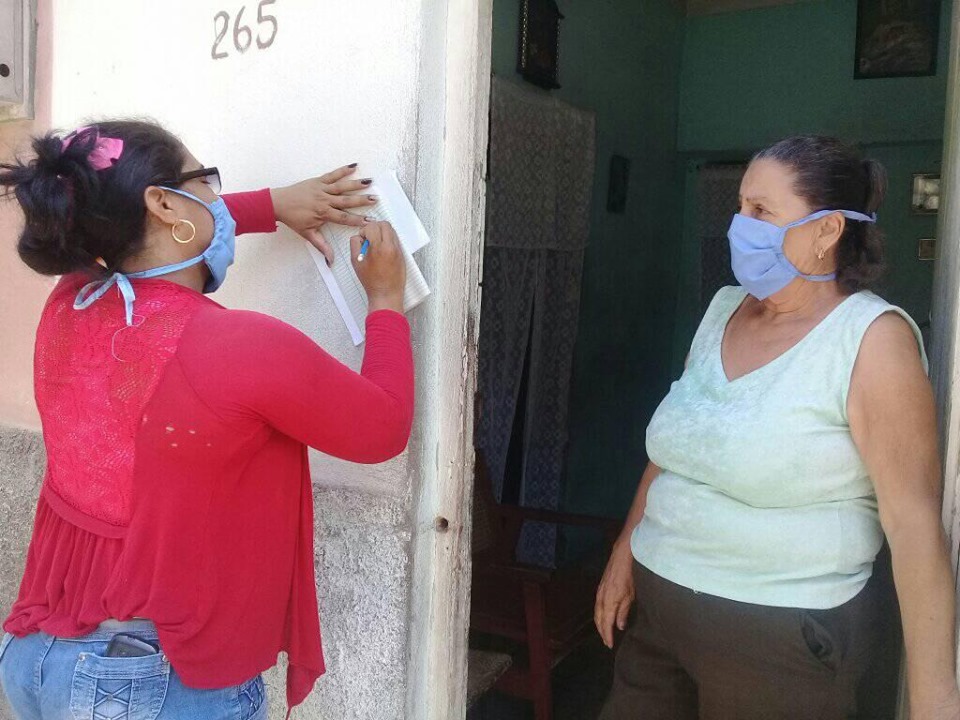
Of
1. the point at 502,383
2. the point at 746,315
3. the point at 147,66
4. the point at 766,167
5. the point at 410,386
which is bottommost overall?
the point at 502,383

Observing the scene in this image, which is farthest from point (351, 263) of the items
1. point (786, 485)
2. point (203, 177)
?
point (786, 485)

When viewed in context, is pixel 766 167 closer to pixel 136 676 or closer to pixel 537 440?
pixel 136 676

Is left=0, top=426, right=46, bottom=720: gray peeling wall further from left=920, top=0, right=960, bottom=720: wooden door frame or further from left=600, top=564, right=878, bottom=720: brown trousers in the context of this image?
left=920, top=0, right=960, bottom=720: wooden door frame

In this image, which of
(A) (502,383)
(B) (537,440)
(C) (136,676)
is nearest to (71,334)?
(C) (136,676)

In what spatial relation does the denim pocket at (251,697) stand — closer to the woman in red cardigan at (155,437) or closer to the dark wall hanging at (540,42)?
the woman in red cardigan at (155,437)

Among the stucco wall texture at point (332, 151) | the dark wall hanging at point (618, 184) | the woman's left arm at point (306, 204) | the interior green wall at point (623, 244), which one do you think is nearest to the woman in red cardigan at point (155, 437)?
the woman's left arm at point (306, 204)

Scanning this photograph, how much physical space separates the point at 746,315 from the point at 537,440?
2.56 m

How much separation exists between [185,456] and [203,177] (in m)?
0.49

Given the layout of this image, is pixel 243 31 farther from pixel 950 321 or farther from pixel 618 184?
pixel 618 184

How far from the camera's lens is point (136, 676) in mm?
1245

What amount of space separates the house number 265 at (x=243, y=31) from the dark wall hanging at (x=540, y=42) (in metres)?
1.85

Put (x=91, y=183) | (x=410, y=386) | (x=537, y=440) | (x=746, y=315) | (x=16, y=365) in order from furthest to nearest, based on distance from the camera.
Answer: (x=537, y=440) < (x=16, y=365) < (x=746, y=315) < (x=410, y=386) < (x=91, y=183)

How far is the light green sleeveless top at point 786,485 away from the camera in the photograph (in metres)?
1.40

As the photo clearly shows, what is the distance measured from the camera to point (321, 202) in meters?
1.76
